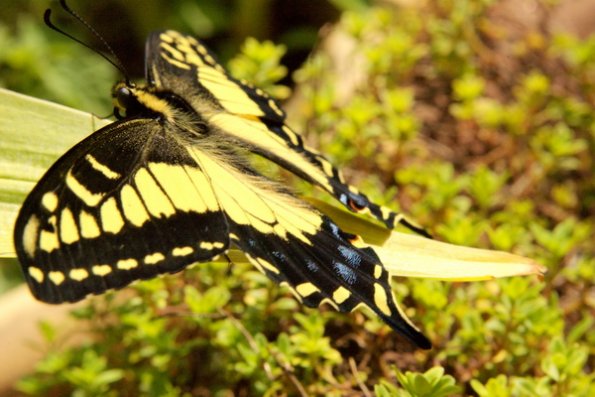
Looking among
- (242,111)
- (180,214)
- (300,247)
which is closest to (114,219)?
(180,214)

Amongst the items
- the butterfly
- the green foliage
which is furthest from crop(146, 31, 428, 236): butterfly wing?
the green foliage

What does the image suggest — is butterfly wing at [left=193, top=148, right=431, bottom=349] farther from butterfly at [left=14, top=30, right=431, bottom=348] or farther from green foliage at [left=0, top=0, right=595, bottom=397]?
green foliage at [left=0, top=0, right=595, bottom=397]

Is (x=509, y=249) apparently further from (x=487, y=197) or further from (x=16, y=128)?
(x=16, y=128)

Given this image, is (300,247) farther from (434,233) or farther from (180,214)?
(434,233)

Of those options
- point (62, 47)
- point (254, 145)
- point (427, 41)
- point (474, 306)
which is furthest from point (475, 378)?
point (62, 47)

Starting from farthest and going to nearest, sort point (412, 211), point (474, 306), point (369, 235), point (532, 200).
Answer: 1. point (532, 200)
2. point (412, 211)
3. point (474, 306)
4. point (369, 235)
